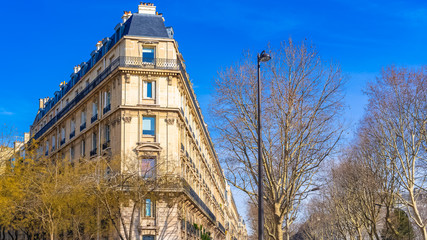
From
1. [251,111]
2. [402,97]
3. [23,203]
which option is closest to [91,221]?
[23,203]

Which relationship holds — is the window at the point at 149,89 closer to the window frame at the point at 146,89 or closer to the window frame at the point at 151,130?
the window frame at the point at 146,89

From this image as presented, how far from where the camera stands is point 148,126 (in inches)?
1388

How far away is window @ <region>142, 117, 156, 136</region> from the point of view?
35125mm

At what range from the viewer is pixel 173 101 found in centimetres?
3578

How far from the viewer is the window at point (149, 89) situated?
35.7 m

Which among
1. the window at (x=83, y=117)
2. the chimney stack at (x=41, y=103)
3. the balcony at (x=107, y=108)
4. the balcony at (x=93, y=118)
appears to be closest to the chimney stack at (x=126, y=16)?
the balcony at (x=107, y=108)

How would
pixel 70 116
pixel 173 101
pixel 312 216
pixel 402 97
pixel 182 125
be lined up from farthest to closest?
pixel 312 216
pixel 70 116
pixel 182 125
pixel 173 101
pixel 402 97

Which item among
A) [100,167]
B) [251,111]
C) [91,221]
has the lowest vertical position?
[91,221]

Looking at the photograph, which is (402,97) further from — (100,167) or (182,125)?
(100,167)

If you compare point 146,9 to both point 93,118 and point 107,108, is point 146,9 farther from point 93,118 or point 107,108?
point 93,118

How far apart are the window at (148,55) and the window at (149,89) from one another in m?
1.54

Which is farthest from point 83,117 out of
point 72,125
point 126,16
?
point 126,16

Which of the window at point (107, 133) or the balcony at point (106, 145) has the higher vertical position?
the window at point (107, 133)

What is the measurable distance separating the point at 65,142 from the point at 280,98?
86.1 ft
